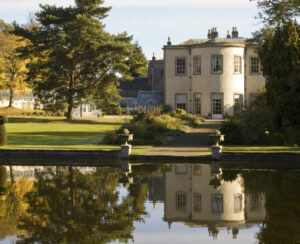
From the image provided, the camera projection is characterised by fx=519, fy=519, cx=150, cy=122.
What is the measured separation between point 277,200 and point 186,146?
12.5m

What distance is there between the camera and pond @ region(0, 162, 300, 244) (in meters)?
7.92

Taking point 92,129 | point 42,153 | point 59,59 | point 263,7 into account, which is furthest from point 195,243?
point 59,59

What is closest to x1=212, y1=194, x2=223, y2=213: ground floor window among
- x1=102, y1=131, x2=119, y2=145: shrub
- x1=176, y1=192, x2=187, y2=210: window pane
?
x1=176, y1=192, x2=187, y2=210: window pane

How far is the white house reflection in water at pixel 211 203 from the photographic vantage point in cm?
891

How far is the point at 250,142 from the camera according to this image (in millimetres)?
23828

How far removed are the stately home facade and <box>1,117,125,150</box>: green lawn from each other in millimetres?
7657

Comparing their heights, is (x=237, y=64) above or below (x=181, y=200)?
above

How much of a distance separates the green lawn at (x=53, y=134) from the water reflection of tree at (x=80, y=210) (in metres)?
8.91

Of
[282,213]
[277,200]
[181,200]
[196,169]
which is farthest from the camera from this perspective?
[196,169]

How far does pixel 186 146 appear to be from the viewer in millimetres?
23203

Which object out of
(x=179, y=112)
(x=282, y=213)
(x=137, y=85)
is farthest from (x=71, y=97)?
(x=282, y=213)

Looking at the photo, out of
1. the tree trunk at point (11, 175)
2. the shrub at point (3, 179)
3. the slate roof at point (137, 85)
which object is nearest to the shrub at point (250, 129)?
the tree trunk at point (11, 175)

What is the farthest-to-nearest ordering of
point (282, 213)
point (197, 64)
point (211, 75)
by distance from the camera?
point (197, 64)
point (211, 75)
point (282, 213)

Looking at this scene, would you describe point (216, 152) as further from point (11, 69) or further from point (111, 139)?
point (11, 69)
